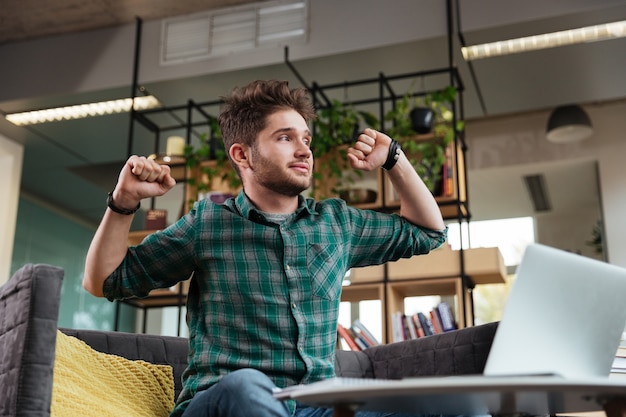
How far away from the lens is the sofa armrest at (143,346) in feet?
6.01

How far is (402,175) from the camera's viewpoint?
173 cm

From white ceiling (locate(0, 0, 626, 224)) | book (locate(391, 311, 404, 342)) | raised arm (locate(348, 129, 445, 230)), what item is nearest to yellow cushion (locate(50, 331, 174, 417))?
raised arm (locate(348, 129, 445, 230))

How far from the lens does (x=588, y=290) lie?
1.18m

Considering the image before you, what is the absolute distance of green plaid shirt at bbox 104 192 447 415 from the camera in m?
1.52

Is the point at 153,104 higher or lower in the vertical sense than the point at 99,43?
lower

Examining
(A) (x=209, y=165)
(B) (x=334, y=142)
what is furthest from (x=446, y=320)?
(A) (x=209, y=165)

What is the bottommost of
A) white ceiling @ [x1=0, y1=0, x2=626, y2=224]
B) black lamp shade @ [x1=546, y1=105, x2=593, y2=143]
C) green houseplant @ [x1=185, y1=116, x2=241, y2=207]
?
green houseplant @ [x1=185, y1=116, x2=241, y2=207]

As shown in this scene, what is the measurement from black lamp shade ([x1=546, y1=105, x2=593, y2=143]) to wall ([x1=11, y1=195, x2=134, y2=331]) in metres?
4.60

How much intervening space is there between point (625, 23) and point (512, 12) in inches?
27.0

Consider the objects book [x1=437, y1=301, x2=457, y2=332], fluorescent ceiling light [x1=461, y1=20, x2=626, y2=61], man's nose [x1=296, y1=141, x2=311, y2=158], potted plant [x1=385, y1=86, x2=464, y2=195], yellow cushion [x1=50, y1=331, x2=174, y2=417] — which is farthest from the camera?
fluorescent ceiling light [x1=461, y1=20, x2=626, y2=61]

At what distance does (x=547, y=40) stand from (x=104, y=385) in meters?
3.83

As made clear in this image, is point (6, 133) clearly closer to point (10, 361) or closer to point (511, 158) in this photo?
point (511, 158)

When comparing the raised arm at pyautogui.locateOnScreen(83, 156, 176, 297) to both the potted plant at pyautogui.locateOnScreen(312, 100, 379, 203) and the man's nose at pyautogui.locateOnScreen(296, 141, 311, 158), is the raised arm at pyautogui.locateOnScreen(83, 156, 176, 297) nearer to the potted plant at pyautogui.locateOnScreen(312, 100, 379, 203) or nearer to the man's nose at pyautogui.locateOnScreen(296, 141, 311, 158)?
the man's nose at pyautogui.locateOnScreen(296, 141, 311, 158)

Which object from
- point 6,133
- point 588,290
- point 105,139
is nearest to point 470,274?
point 588,290
